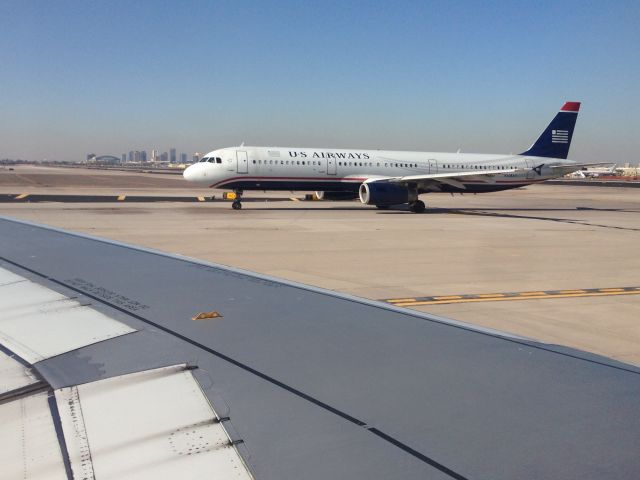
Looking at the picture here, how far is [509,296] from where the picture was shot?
1090 cm

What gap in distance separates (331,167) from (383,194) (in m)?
3.05

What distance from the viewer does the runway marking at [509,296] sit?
1024 cm

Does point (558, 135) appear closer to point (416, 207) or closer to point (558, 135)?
point (558, 135)

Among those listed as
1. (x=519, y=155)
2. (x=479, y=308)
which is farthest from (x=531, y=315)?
(x=519, y=155)

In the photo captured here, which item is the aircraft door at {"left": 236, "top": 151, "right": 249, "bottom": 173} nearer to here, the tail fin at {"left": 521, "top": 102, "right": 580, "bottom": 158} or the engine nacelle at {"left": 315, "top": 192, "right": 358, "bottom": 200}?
the engine nacelle at {"left": 315, "top": 192, "right": 358, "bottom": 200}

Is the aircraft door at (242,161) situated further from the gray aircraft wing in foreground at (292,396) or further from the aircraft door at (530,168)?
the gray aircraft wing in foreground at (292,396)

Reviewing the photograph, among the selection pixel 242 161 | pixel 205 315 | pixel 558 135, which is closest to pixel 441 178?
pixel 242 161

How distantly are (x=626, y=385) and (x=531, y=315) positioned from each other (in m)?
7.23

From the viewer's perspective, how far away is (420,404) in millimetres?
2303

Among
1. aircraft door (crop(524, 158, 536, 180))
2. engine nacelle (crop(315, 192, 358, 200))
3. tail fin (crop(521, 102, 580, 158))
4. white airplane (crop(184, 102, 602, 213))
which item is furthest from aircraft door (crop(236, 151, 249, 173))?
tail fin (crop(521, 102, 580, 158))

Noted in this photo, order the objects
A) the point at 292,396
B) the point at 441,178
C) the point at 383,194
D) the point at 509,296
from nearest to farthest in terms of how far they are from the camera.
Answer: the point at 292,396 → the point at 509,296 → the point at 383,194 → the point at 441,178

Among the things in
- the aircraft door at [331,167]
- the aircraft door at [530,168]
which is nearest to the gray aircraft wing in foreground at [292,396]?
the aircraft door at [331,167]

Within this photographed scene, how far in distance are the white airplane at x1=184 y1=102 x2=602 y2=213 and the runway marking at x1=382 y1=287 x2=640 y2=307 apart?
1757cm

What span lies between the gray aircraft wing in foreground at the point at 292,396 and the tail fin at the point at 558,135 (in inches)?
1337
